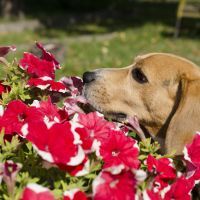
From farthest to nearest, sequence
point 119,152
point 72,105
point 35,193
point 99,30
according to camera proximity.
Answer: point 99,30, point 72,105, point 119,152, point 35,193

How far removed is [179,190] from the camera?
9.76ft

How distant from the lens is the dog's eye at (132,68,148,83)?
469 centimetres

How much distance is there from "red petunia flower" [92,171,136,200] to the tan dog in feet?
5.23

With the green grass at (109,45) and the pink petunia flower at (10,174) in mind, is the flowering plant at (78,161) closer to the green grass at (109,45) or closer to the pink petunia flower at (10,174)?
the pink petunia flower at (10,174)

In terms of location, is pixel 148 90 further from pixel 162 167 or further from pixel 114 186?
pixel 114 186

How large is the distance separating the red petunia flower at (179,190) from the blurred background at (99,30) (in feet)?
19.8

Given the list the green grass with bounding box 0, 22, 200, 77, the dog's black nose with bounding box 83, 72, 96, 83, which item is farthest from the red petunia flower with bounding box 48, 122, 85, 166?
the green grass with bounding box 0, 22, 200, 77

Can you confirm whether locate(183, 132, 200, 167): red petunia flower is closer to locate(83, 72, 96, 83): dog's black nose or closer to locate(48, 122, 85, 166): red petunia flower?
locate(48, 122, 85, 166): red petunia flower

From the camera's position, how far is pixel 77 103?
3916 millimetres

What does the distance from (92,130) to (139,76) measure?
1820mm

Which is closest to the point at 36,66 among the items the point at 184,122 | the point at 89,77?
the point at 89,77

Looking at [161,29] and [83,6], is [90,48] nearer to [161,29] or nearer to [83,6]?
[161,29]

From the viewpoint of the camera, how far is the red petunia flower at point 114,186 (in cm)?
257

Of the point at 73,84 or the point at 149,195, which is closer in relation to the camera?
the point at 149,195
